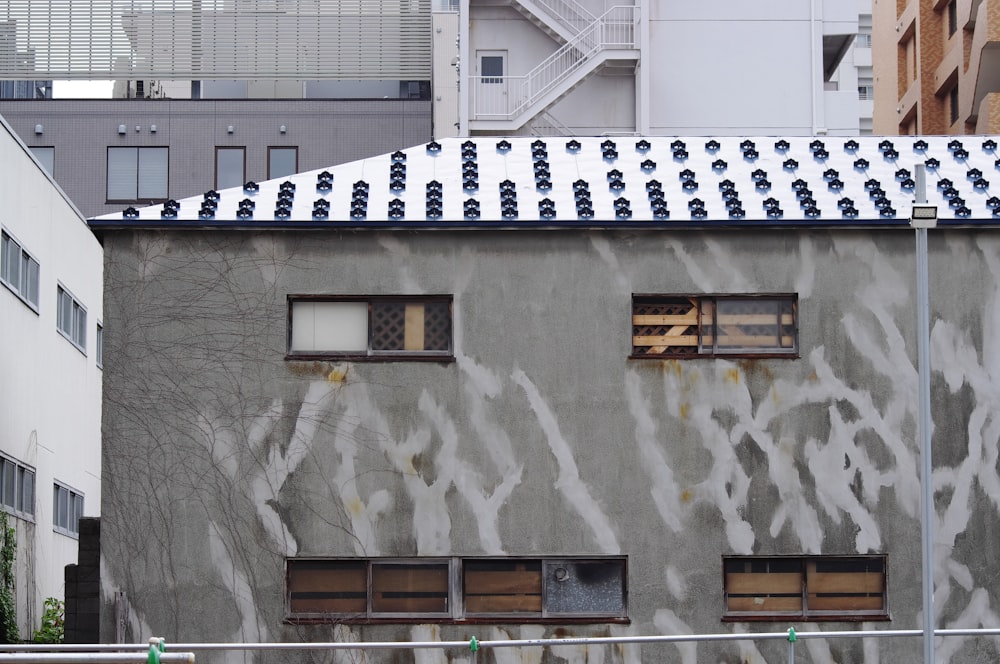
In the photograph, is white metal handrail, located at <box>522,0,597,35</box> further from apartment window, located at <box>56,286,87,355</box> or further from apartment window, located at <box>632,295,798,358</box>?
apartment window, located at <box>632,295,798,358</box>

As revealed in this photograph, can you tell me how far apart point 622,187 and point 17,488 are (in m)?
15.2

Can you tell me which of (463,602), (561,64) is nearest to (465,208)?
(463,602)

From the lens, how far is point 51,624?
33.5 metres

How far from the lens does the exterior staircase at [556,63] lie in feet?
161

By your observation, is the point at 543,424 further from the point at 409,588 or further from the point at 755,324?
the point at 755,324

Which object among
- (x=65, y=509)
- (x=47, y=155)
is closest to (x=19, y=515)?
(x=65, y=509)

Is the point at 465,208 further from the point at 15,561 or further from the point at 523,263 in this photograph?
the point at 15,561

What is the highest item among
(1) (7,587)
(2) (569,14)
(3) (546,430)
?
(2) (569,14)

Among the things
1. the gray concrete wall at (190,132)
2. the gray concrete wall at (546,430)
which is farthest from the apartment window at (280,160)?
the gray concrete wall at (546,430)

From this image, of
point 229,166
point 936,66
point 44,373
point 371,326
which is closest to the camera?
point 371,326

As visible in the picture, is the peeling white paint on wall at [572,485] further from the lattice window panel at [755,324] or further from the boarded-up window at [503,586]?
the lattice window panel at [755,324]

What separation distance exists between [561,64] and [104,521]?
30.7m

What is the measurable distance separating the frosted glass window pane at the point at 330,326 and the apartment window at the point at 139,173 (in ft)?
111

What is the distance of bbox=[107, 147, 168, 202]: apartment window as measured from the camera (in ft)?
183
